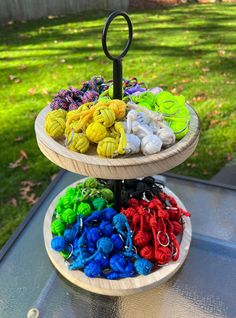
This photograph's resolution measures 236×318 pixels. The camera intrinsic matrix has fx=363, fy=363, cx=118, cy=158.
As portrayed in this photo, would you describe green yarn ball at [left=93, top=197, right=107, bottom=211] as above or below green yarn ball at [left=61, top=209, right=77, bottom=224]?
above

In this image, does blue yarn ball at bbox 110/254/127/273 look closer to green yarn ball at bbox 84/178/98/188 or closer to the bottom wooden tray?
the bottom wooden tray

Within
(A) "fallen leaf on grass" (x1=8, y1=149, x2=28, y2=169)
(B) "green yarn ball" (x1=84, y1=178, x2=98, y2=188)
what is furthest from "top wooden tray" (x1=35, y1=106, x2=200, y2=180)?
Answer: (A) "fallen leaf on grass" (x1=8, y1=149, x2=28, y2=169)

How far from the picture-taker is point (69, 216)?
1.15 metres

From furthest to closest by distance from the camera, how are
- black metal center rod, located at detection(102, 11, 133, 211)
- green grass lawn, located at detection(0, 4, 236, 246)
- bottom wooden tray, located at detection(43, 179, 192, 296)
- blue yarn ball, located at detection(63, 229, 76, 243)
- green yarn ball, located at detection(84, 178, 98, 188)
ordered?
green grass lawn, located at detection(0, 4, 236, 246)
green yarn ball, located at detection(84, 178, 98, 188)
blue yarn ball, located at detection(63, 229, 76, 243)
bottom wooden tray, located at detection(43, 179, 192, 296)
black metal center rod, located at detection(102, 11, 133, 211)

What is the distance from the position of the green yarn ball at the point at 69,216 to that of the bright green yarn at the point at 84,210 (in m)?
0.02

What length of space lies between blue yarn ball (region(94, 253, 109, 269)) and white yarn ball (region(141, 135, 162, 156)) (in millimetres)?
360

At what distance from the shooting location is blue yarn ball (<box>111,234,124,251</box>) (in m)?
1.06

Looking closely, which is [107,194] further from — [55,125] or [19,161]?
[19,161]

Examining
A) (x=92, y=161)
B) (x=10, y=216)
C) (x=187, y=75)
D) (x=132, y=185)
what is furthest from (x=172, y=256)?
(x=187, y=75)

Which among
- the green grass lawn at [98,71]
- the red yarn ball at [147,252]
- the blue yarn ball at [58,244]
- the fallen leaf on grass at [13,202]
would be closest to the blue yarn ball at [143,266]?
the red yarn ball at [147,252]

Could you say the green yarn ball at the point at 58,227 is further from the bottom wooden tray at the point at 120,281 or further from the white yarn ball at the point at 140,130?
the white yarn ball at the point at 140,130

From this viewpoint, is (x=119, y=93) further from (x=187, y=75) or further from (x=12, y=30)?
(x=12, y=30)

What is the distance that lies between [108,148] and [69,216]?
0.39 meters

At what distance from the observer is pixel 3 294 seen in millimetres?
1169
